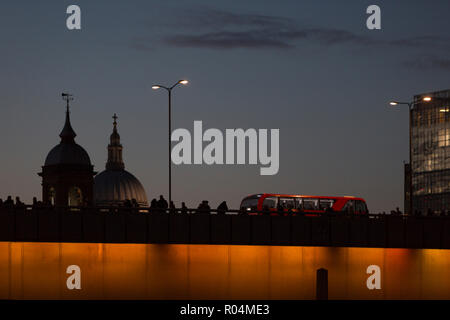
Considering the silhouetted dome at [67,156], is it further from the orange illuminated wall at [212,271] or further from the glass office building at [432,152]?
the orange illuminated wall at [212,271]

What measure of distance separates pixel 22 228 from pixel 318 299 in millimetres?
18687

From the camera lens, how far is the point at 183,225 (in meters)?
55.6

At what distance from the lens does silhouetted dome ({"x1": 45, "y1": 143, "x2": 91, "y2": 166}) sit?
579 feet

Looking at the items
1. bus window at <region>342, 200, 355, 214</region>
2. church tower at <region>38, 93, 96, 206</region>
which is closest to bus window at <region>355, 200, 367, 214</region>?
bus window at <region>342, 200, 355, 214</region>

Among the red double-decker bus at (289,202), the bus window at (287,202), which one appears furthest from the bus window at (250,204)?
the bus window at (287,202)

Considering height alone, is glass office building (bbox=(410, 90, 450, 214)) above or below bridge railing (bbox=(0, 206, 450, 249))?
above

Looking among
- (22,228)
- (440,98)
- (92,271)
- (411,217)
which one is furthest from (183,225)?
(440,98)

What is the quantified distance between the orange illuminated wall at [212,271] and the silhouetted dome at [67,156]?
11988 centimetres

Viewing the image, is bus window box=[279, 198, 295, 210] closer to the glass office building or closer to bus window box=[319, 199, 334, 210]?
bus window box=[319, 199, 334, 210]

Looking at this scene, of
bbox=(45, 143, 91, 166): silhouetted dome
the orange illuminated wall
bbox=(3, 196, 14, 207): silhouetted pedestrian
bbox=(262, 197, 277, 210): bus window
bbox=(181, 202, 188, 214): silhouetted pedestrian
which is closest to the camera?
bbox=(3, 196, 14, 207): silhouetted pedestrian

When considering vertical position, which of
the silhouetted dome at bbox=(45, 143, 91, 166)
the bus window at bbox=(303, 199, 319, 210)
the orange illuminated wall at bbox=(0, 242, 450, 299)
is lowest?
the orange illuminated wall at bbox=(0, 242, 450, 299)

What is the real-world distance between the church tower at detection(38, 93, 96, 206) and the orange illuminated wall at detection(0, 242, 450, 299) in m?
107
